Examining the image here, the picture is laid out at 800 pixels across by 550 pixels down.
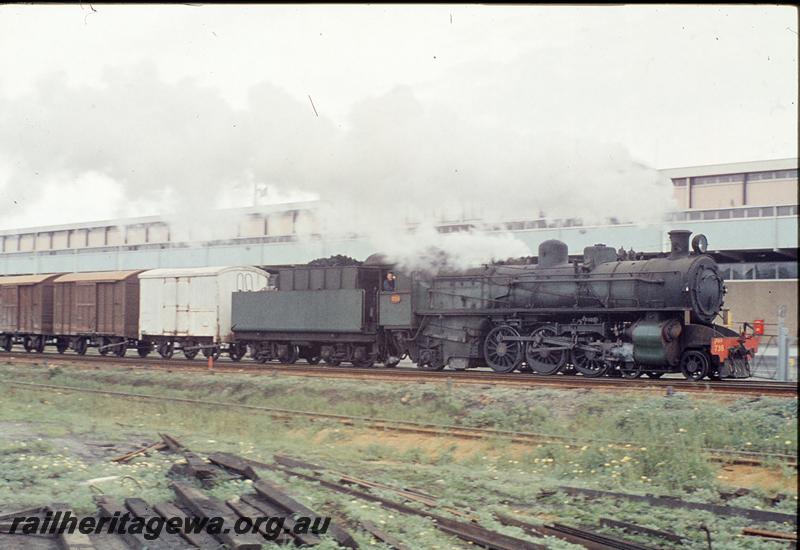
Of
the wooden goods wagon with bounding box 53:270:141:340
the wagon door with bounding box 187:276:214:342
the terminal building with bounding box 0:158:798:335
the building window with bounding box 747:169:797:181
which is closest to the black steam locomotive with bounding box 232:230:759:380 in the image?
the terminal building with bounding box 0:158:798:335

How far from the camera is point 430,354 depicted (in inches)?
802

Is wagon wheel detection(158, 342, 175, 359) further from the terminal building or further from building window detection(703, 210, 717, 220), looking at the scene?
building window detection(703, 210, 717, 220)

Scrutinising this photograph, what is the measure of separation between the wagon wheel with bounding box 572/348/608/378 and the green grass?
2.54 meters

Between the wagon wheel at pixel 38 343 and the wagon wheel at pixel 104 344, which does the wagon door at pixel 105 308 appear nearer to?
the wagon wheel at pixel 104 344

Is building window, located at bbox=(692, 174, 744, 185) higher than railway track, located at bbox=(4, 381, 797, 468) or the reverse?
higher

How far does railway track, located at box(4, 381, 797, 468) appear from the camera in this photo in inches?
409

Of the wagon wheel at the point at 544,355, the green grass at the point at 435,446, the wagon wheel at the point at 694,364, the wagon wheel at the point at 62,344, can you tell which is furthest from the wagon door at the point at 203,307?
the wagon wheel at the point at 694,364

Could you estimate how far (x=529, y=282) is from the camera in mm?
18000

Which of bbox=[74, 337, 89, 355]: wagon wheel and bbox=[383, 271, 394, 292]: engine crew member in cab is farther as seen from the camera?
bbox=[74, 337, 89, 355]: wagon wheel

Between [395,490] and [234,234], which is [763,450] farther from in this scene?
[234,234]

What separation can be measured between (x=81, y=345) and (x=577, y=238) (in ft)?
67.0

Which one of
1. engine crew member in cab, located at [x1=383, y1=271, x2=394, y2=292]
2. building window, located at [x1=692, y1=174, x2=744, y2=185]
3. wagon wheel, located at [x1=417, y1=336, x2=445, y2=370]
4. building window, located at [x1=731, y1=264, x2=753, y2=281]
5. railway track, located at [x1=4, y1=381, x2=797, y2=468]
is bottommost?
railway track, located at [x1=4, y1=381, x2=797, y2=468]

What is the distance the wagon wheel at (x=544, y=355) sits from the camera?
1761 cm

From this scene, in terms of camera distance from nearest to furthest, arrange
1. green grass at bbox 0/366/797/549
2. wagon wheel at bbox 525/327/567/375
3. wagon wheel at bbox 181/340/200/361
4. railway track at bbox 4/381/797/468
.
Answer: green grass at bbox 0/366/797/549 → railway track at bbox 4/381/797/468 → wagon wheel at bbox 525/327/567/375 → wagon wheel at bbox 181/340/200/361
